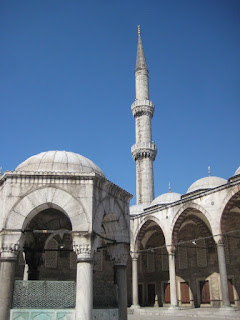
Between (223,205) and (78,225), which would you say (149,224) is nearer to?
(223,205)

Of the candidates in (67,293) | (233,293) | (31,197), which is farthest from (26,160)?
(233,293)

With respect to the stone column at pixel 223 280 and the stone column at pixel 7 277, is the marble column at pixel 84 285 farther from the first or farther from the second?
the stone column at pixel 223 280

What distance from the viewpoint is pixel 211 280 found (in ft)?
65.3

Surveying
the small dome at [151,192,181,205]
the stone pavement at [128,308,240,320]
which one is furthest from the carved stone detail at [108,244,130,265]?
the small dome at [151,192,181,205]

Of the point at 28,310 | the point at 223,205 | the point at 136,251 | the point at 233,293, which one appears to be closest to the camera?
the point at 28,310

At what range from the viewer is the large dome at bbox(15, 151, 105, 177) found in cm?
701

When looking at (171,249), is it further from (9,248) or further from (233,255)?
(9,248)

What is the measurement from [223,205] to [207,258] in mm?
6026

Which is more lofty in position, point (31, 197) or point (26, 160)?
point (26, 160)

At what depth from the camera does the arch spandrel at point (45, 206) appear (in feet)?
20.0

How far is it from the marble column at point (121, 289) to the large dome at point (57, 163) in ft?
6.69

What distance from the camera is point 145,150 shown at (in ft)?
106

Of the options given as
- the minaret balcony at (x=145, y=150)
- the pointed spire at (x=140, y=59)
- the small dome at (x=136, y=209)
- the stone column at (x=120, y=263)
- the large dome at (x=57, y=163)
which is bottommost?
the stone column at (x=120, y=263)

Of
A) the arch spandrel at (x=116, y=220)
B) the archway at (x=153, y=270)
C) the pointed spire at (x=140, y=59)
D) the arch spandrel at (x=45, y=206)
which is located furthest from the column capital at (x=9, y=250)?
the pointed spire at (x=140, y=59)
